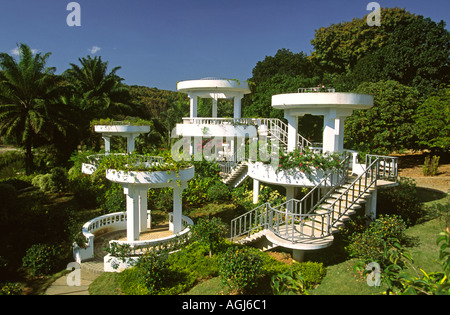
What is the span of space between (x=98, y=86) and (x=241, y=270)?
29.3 m

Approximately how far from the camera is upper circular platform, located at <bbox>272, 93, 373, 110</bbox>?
1290 cm

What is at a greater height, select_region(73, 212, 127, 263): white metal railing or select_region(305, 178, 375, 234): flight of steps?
select_region(305, 178, 375, 234): flight of steps

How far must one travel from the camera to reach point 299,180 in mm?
12570

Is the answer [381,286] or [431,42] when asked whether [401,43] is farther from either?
[381,286]

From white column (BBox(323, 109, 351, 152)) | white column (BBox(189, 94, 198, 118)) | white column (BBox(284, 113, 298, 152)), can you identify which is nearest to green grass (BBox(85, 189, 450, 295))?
white column (BBox(323, 109, 351, 152))

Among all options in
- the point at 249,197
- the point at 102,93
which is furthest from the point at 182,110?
the point at 249,197

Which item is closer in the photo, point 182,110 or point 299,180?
point 299,180

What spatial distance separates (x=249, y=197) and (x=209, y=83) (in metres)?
8.47

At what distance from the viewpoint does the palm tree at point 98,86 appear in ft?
105

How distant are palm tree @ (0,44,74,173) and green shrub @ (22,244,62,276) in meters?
15.2

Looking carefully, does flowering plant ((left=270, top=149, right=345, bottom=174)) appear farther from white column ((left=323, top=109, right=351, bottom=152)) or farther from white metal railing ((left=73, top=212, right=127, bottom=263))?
white metal railing ((left=73, top=212, right=127, bottom=263))

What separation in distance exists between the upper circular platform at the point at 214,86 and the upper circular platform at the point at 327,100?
807 centimetres

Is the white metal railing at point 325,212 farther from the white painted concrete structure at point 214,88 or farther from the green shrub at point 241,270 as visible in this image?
the white painted concrete structure at point 214,88

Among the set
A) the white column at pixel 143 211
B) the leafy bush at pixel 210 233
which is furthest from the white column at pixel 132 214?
the leafy bush at pixel 210 233
